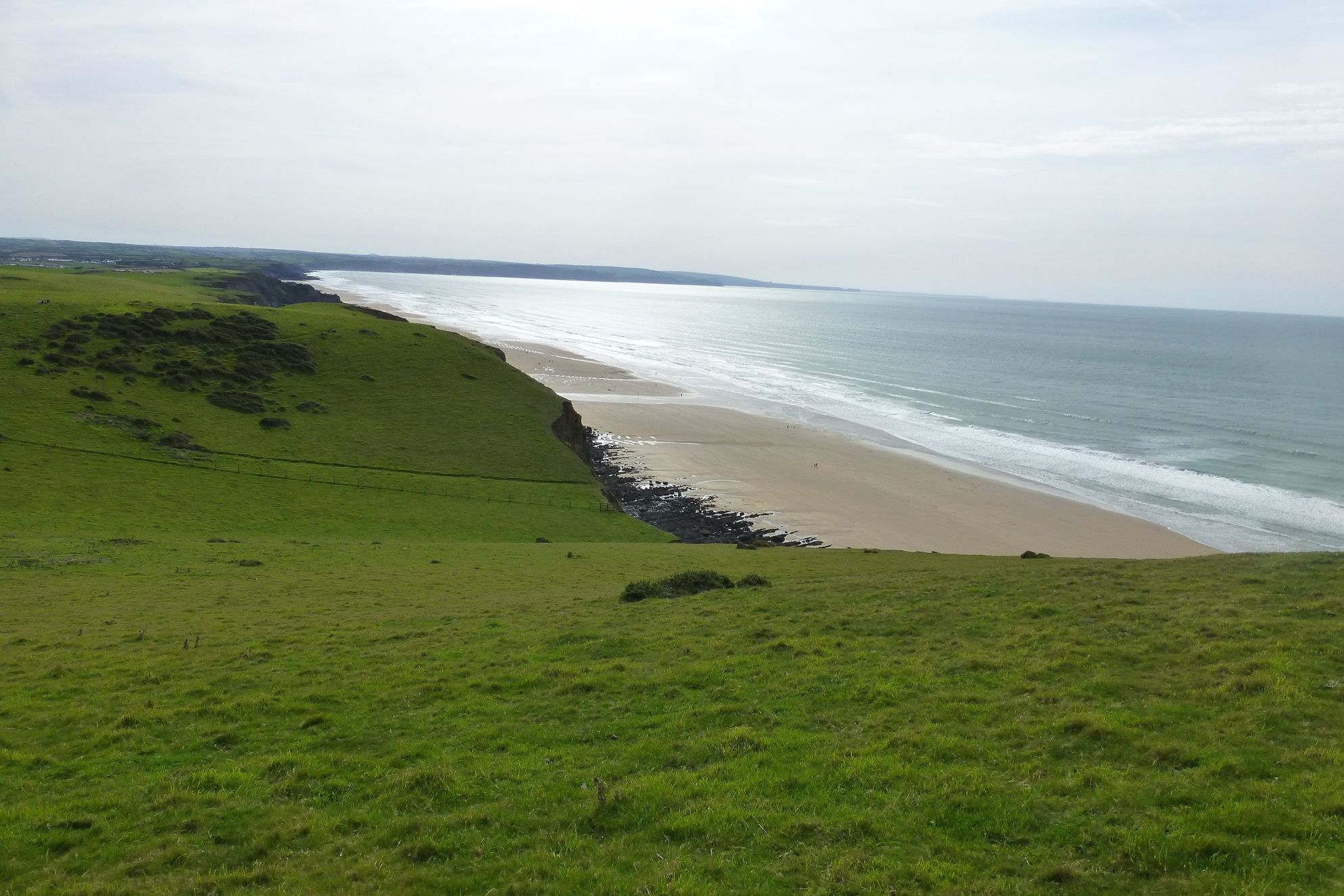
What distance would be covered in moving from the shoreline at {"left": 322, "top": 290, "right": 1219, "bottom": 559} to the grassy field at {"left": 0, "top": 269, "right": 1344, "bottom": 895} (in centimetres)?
2932

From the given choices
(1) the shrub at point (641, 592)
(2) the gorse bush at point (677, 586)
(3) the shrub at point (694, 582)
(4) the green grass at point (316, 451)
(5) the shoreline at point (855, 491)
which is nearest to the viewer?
(1) the shrub at point (641, 592)

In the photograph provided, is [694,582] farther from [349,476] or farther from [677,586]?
[349,476]

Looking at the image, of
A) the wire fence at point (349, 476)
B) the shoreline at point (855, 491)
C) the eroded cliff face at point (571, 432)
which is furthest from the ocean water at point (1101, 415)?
the wire fence at point (349, 476)

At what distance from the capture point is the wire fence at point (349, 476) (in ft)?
170

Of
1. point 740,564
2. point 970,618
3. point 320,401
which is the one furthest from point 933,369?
point 970,618

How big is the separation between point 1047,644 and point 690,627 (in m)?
8.48

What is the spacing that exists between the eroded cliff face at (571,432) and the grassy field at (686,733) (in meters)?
41.2

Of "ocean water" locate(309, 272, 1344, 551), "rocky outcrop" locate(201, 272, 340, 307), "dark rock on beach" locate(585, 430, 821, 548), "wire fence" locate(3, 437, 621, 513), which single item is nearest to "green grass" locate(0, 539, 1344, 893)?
"dark rock on beach" locate(585, 430, 821, 548)

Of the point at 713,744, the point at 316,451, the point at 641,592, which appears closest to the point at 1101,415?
the point at 316,451

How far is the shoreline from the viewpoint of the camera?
57406mm

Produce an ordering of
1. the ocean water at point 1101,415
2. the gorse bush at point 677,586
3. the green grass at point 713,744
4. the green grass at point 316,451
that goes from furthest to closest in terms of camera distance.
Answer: the ocean water at point 1101,415 < the green grass at point 316,451 < the gorse bush at point 677,586 < the green grass at point 713,744

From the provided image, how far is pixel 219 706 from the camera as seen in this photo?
15945 millimetres

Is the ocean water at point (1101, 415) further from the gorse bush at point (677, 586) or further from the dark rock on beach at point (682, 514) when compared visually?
the gorse bush at point (677, 586)

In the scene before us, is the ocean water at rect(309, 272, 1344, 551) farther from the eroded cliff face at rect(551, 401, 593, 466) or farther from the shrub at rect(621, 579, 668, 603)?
the shrub at rect(621, 579, 668, 603)
